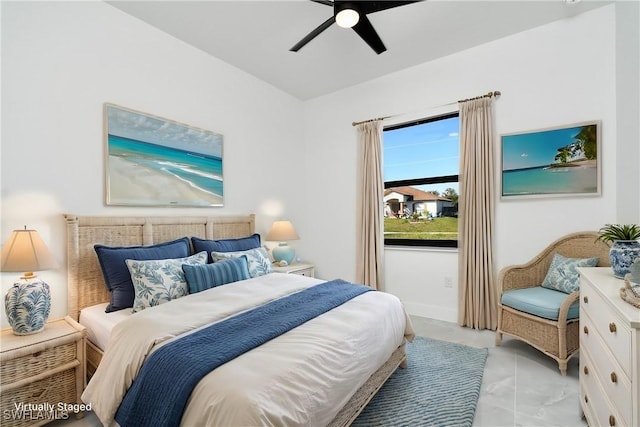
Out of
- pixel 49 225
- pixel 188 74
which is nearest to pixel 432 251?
pixel 188 74

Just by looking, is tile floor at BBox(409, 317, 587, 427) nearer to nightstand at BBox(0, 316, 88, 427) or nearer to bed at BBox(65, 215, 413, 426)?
bed at BBox(65, 215, 413, 426)

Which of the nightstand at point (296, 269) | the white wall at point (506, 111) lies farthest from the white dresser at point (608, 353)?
the nightstand at point (296, 269)

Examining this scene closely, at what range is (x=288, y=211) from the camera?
4258mm

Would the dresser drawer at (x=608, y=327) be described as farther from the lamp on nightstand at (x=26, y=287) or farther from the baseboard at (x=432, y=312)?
the lamp on nightstand at (x=26, y=287)

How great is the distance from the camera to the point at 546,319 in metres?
2.25

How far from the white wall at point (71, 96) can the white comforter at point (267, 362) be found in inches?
45.1

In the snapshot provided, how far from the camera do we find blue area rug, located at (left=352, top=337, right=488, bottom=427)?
69.1 inches

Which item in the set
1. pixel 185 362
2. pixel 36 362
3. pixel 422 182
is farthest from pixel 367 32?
pixel 36 362

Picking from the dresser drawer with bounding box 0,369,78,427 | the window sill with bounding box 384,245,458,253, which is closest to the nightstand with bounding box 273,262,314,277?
the window sill with bounding box 384,245,458,253

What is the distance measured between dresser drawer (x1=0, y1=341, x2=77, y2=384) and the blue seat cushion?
10.7 ft

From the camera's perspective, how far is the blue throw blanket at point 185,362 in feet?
3.84

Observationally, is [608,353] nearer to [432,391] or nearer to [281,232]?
[432,391]

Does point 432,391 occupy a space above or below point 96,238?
below

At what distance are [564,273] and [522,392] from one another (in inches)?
43.4
